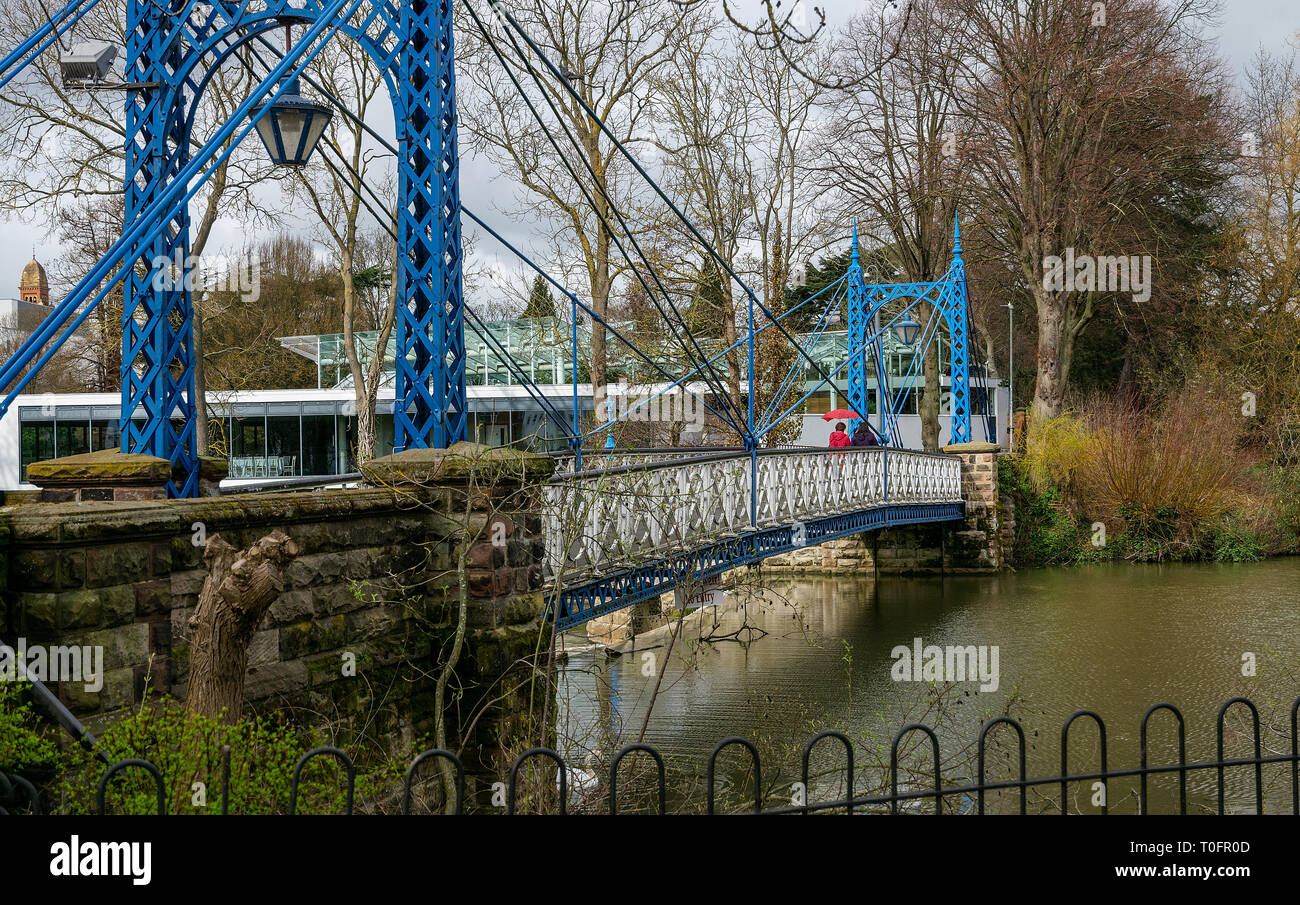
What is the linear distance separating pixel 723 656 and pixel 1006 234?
15.5m

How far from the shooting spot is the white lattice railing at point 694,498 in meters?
7.93

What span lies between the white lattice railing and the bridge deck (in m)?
0.01

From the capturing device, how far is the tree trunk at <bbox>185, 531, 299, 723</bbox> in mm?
4582

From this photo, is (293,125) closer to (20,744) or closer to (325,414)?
(20,744)

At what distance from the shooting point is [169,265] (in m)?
6.27

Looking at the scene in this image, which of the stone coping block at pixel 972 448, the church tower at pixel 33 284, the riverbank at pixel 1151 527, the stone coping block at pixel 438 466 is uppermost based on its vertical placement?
the church tower at pixel 33 284

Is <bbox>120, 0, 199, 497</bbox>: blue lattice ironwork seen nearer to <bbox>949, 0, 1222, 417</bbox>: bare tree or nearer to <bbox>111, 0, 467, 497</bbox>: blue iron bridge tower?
<bbox>111, 0, 467, 497</bbox>: blue iron bridge tower

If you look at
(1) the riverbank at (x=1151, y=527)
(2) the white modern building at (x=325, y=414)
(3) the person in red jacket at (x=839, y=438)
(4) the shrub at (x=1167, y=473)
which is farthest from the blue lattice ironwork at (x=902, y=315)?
(2) the white modern building at (x=325, y=414)

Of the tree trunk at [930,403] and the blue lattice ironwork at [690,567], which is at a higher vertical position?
the tree trunk at [930,403]

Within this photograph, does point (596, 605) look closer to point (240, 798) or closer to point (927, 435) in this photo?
point (240, 798)

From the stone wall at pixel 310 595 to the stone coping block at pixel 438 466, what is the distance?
10cm

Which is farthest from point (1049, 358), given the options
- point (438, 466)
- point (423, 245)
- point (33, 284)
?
point (33, 284)

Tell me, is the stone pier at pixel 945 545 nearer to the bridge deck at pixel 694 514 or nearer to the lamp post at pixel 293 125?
the bridge deck at pixel 694 514
